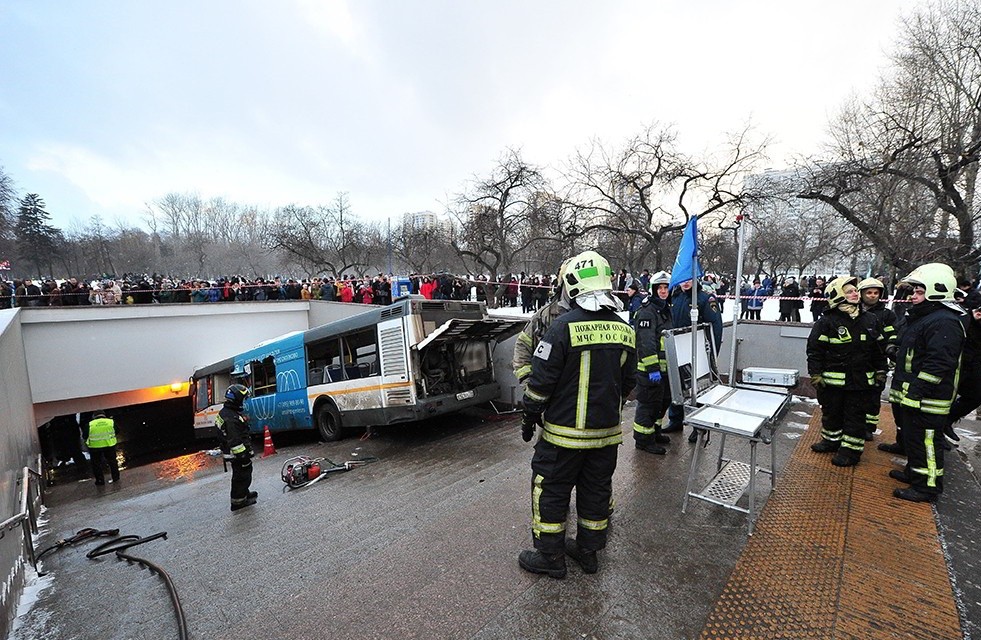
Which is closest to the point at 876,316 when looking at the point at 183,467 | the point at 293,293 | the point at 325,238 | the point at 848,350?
the point at 848,350

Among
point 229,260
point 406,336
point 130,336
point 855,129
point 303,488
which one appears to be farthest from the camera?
point 229,260

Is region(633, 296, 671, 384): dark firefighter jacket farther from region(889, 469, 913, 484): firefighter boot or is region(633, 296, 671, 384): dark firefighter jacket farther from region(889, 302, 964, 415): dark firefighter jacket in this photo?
region(889, 469, 913, 484): firefighter boot

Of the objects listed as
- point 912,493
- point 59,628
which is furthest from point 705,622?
point 59,628

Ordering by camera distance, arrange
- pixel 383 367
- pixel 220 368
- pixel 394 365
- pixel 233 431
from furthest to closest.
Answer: pixel 220 368
pixel 383 367
pixel 394 365
pixel 233 431

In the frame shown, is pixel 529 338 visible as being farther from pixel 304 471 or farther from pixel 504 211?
pixel 504 211

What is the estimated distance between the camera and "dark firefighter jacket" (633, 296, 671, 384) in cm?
500

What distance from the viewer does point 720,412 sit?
12.2 feet

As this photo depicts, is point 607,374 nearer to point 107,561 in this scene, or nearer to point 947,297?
point 947,297

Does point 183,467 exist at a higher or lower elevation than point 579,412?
lower

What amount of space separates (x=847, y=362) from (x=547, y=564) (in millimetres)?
3919

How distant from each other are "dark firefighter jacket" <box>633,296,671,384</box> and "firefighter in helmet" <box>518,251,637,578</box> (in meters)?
2.16

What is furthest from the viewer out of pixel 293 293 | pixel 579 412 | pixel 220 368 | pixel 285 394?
pixel 293 293

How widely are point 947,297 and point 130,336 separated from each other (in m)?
20.0

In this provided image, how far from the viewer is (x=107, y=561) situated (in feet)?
13.1
